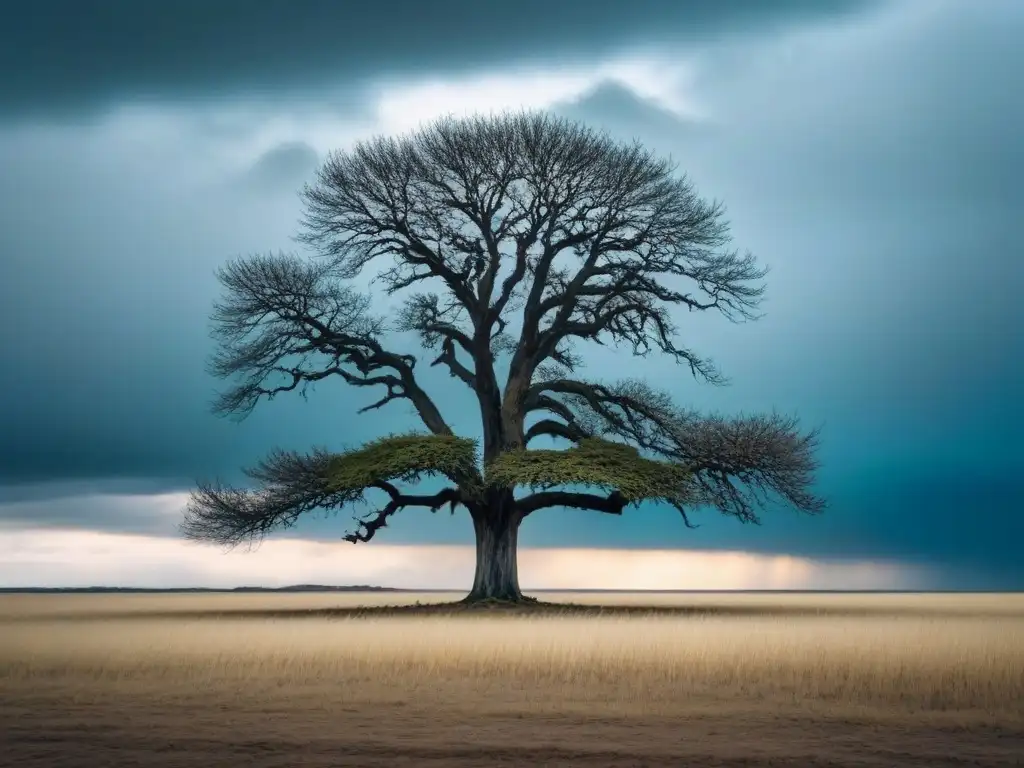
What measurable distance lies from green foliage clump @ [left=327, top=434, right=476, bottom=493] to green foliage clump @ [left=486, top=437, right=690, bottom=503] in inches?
45.0

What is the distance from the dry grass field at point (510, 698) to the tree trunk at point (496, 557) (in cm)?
1660

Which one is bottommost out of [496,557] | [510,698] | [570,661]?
[510,698]

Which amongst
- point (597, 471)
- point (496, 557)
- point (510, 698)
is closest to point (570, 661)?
point (510, 698)

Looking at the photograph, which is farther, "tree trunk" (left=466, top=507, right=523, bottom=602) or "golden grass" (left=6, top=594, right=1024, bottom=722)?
"tree trunk" (left=466, top=507, right=523, bottom=602)

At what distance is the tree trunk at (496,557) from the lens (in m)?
51.7

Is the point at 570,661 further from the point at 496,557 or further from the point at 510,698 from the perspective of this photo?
the point at 496,557

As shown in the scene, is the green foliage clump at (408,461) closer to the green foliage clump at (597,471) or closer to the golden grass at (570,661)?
the green foliage clump at (597,471)

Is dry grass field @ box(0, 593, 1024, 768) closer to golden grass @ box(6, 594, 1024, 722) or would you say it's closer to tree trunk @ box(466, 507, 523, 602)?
golden grass @ box(6, 594, 1024, 722)

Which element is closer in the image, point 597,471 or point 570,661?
point 570,661

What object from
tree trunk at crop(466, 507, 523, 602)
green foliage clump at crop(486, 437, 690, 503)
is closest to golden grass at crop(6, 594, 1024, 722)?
green foliage clump at crop(486, 437, 690, 503)

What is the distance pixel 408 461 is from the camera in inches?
1879

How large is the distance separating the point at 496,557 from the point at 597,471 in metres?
6.41

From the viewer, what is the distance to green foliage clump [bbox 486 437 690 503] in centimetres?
4712

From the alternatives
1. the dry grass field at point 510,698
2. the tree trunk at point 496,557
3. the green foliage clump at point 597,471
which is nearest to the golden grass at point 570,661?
the dry grass field at point 510,698
